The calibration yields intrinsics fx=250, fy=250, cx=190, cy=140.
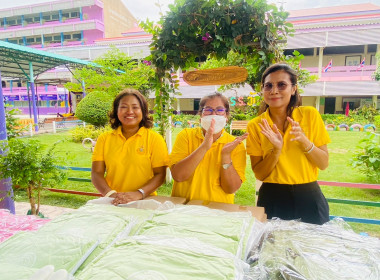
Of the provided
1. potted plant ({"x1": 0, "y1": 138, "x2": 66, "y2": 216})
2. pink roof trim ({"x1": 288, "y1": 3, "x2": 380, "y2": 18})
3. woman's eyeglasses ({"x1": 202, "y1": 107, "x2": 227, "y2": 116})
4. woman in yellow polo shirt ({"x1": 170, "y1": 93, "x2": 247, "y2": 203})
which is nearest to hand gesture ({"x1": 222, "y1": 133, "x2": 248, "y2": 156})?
woman in yellow polo shirt ({"x1": 170, "y1": 93, "x2": 247, "y2": 203})

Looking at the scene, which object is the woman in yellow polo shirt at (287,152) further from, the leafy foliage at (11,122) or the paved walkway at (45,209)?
the leafy foliage at (11,122)

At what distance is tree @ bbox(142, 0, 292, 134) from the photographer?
7.64ft

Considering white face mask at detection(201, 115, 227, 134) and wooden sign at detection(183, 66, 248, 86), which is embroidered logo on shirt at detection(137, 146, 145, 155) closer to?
white face mask at detection(201, 115, 227, 134)

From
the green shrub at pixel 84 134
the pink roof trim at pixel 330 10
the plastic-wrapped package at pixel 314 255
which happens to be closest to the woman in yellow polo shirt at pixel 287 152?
the plastic-wrapped package at pixel 314 255

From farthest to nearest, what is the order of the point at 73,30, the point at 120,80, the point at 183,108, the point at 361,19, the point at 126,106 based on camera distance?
the point at 73,30 → the point at 183,108 → the point at 361,19 → the point at 120,80 → the point at 126,106

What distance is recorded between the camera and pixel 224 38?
2494mm

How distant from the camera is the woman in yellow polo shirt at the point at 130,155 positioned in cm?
207

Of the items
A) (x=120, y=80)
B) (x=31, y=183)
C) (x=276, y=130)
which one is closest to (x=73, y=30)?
(x=120, y=80)

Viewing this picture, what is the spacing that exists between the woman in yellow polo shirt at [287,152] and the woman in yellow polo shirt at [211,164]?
6.7 inches

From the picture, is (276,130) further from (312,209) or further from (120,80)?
(120,80)

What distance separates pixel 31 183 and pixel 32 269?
272 cm

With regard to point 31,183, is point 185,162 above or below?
above

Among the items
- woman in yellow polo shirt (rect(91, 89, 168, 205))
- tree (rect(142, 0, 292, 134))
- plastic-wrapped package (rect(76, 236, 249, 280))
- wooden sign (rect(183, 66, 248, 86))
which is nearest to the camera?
plastic-wrapped package (rect(76, 236, 249, 280))

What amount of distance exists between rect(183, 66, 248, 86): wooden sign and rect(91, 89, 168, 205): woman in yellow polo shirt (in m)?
0.78
